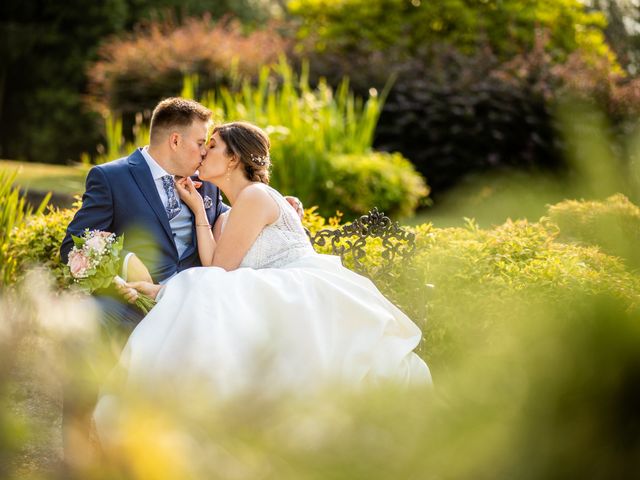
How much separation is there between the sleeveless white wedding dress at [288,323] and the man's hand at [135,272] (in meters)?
0.31

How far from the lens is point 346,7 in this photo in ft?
44.7

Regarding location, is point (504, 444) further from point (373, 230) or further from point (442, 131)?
point (442, 131)

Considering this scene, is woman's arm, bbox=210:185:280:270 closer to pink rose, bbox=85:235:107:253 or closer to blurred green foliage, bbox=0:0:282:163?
pink rose, bbox=85:235:107:253

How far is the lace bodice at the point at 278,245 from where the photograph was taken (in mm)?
3744

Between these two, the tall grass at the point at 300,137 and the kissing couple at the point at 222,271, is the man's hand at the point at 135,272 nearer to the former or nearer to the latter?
the kissing couple at the point at 222,271

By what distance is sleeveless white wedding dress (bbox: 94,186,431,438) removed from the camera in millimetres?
3025

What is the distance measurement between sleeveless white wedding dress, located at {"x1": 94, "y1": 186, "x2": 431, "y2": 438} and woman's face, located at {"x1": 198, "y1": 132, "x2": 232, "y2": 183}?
560 millimetres

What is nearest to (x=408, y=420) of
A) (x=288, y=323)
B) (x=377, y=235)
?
(x=288, y=323)

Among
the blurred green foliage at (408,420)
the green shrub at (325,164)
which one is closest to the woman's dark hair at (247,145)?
the blurred green foliage at (408,420)

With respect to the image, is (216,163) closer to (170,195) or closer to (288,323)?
Result: (170,195)

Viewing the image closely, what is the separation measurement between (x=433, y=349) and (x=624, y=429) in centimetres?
315

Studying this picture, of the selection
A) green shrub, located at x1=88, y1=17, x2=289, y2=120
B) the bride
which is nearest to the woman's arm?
the bride

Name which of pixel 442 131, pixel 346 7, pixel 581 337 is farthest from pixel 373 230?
pixel 346 7

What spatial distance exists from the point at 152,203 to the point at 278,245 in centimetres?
66
